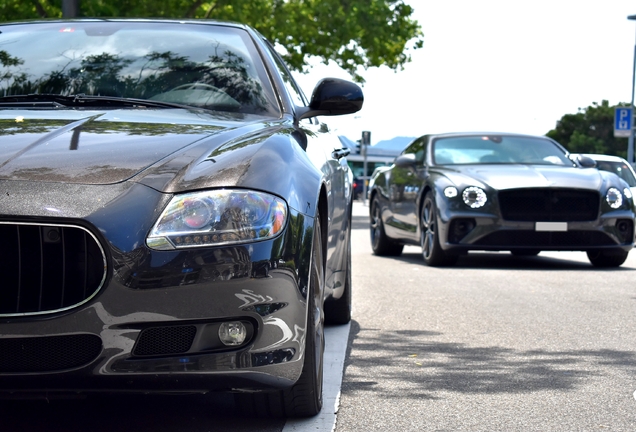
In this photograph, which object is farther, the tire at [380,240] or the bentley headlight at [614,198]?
the tire at [380,240]

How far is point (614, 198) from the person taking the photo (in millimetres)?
11008

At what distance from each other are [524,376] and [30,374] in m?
2.41

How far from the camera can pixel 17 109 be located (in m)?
4.43

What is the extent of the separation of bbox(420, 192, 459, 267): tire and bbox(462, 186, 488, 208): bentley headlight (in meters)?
0.44

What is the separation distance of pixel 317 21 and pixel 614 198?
20335 millimetres

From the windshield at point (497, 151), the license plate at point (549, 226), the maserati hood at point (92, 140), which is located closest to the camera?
the maserati hood at point (92, 140)

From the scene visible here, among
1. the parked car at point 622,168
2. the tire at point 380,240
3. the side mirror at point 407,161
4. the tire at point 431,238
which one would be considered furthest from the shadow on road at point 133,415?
the parked car at point 622,168

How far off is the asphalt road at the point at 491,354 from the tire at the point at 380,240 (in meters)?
3.56

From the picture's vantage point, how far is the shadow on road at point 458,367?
4.78 metres

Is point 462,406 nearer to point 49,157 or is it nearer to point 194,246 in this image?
point 194,246

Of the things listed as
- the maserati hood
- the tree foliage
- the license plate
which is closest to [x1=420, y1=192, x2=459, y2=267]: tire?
the license plate

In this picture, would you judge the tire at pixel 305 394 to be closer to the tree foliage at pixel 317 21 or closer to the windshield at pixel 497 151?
the windshield at pixel 497 151

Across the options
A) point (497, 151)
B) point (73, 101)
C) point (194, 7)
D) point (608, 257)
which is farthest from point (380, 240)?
point (194, 7)

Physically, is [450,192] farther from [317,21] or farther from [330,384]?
[317,21]
